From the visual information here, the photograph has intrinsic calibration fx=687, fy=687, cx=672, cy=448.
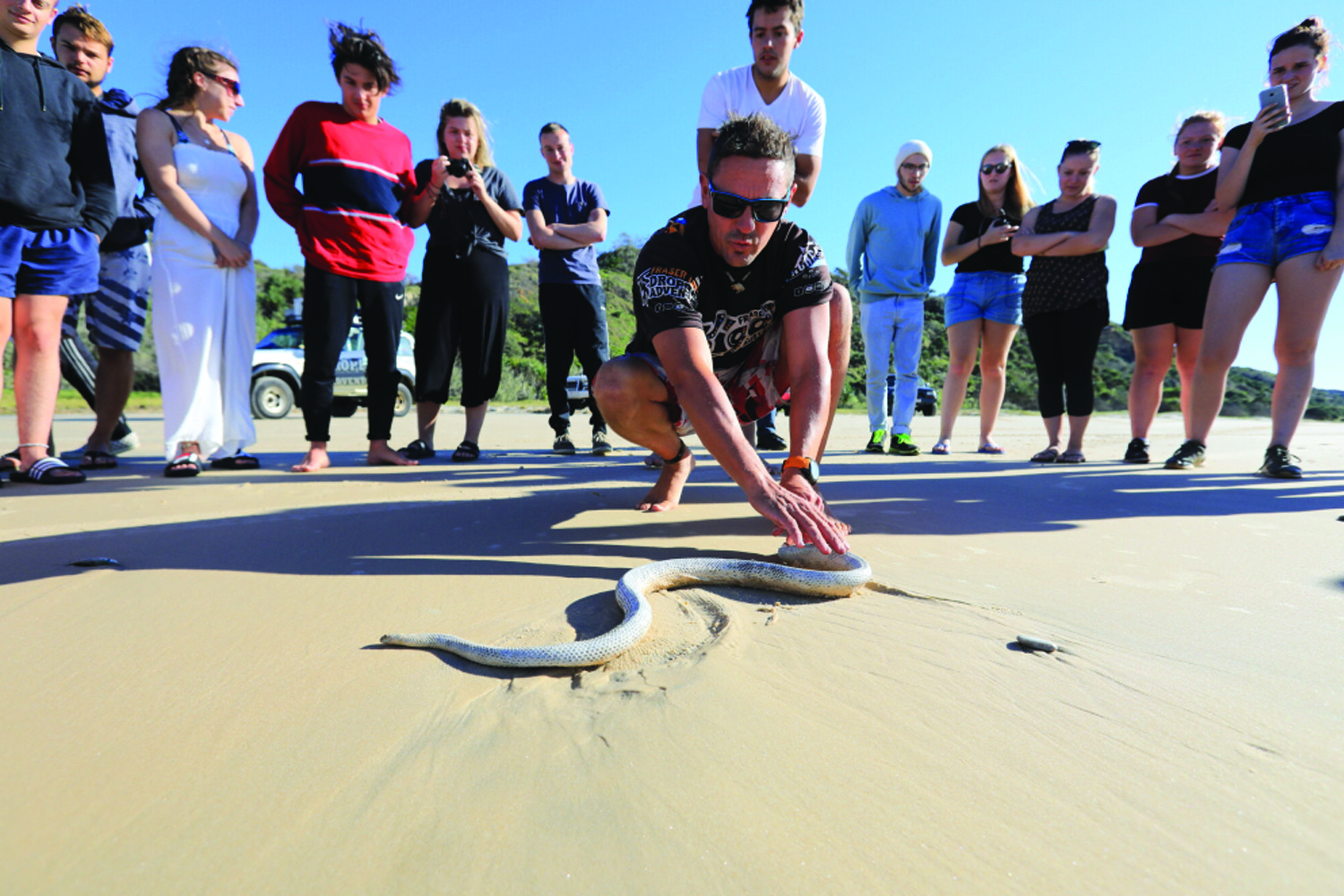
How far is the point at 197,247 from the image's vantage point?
4219 mm

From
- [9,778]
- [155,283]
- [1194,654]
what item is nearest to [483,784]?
[9,778]

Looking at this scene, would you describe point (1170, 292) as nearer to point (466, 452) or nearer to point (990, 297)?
point (990, 297)

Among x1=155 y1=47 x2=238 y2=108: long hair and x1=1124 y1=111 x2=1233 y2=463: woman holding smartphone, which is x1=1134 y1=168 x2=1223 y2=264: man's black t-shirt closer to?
x1=1124 y1=111 x2=1233 y2=463: woman holding smartphone

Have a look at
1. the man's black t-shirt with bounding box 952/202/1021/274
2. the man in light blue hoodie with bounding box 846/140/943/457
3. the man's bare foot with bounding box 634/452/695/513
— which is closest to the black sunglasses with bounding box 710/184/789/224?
the man's bare foot with bounding box 634/452/695/513

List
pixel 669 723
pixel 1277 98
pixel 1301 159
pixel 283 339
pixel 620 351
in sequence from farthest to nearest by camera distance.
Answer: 1. pixel 620 351
2. pixel 283 339
3. pixel 1301 159
4. pixel 1277 98
5. pixel 669 723

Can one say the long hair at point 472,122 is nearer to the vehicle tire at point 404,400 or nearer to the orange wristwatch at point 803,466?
the orange wristwatch at point 803,466

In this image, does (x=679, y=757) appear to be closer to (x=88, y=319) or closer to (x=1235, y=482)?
(x=1235, y=482)

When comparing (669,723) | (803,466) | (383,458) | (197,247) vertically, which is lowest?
(669,723)

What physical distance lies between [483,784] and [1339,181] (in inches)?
210

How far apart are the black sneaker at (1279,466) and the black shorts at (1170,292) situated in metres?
1.19

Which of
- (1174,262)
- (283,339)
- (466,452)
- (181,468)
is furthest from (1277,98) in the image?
(283,339)

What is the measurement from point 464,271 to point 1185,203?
5210 millimetres

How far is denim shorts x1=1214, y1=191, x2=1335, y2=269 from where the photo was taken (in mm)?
3887

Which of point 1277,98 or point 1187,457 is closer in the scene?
point 1277,98
